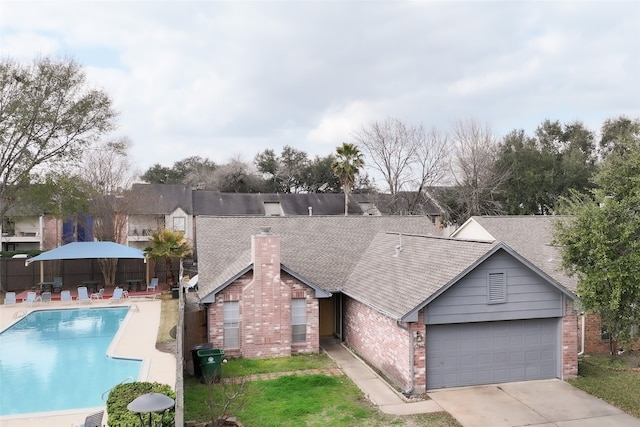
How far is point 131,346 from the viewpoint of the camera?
18.9m

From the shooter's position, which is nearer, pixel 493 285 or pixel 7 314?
pixel 493 285

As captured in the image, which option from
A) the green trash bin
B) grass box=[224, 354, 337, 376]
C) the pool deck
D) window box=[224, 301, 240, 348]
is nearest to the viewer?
the pool deck

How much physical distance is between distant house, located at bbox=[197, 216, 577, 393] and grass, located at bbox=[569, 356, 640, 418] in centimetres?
69

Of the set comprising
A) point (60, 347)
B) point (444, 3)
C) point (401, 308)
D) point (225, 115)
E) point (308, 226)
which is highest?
point (444, 3)

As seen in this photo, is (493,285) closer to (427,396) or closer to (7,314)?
(427,396)

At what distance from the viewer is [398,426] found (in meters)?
11.1

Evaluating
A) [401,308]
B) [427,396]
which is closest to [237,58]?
[401,308]

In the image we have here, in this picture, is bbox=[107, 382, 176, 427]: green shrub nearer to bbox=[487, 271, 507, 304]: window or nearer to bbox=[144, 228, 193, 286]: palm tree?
bbox=[487, 271, 507, 304]: window

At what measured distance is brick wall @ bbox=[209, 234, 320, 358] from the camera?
16.5 meters

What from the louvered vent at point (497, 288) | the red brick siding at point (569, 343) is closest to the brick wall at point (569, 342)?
the red brick siding at point (569, 343)

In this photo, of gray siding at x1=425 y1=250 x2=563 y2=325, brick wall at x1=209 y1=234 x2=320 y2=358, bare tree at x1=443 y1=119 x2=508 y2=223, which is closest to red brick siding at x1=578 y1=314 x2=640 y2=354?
gray siding at x1=425 y1=250 x2=563 y2=325

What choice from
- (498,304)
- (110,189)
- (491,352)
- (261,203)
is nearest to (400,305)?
(498,304)

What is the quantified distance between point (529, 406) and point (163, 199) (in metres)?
41.6

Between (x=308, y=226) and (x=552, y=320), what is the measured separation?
11.2m
